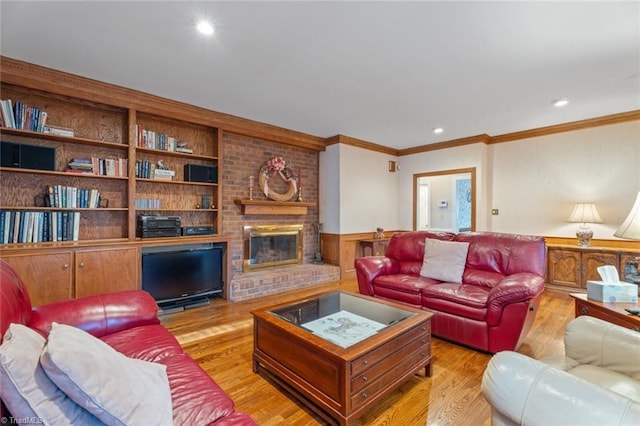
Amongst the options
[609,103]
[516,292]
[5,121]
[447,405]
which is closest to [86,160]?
[5,121]

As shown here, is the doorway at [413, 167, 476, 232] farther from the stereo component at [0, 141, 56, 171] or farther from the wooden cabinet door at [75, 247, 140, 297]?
the stereo component at [0, 141, 56, 171]

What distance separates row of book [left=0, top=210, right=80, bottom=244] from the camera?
264 cm

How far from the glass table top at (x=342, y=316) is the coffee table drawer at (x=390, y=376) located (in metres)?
0.23

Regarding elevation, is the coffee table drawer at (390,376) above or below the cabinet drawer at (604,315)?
below

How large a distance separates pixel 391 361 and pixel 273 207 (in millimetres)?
3189

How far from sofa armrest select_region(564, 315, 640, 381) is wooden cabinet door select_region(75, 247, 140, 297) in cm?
356

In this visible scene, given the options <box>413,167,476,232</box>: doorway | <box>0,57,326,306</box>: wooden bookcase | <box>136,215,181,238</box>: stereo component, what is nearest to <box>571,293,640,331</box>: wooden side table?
<box>0,57,326,306</box>: wooden bookcase

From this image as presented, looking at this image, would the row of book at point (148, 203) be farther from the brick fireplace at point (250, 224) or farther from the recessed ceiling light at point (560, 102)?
the recessed ceiling light at point (560, 102)

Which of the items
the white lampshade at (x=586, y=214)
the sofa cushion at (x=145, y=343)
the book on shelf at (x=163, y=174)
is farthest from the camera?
the white lampshade at (x=586, y=214)

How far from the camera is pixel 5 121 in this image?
2600 mm

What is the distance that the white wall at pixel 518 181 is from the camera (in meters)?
3.98

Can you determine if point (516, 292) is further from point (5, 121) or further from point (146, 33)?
point (5, 121)

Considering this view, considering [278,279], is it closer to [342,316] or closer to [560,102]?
[342,316]

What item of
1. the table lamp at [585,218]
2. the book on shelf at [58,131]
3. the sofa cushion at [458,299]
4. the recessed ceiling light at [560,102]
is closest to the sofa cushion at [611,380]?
the sofa cushion at [458,299]
